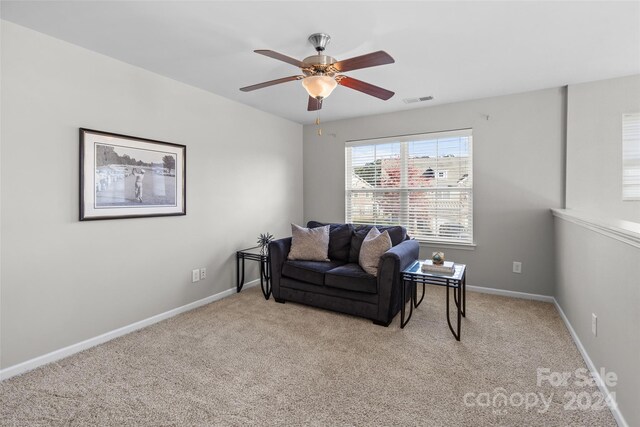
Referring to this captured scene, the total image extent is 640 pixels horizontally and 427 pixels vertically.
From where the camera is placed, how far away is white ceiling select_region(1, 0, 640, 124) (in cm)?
197

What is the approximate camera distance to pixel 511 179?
366 cm

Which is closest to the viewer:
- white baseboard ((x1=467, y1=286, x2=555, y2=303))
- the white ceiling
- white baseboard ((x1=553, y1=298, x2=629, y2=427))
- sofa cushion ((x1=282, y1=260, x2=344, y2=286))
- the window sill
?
white baseboard ((x1=553, y1=298, x2=629, y2=427))

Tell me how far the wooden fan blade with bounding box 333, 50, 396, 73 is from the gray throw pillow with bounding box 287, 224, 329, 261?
1.95 metres

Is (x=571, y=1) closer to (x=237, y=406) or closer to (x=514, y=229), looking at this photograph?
(x=514, y=229)

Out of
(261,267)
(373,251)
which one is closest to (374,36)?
(373,251)

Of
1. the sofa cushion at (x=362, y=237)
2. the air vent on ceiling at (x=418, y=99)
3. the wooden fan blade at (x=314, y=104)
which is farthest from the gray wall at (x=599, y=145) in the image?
the wooden fan blade at (x=314, y=104)

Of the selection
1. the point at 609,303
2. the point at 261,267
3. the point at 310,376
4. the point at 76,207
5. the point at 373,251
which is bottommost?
the point at 310,376

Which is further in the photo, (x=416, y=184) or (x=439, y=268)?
(x=416, y=184)

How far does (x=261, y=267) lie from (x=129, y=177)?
1.67 m

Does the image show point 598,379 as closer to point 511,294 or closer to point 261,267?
point 511,294

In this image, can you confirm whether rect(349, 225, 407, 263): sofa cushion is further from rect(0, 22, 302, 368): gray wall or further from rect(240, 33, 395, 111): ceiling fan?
rect(240, 33, 395, 111): ceiling fan

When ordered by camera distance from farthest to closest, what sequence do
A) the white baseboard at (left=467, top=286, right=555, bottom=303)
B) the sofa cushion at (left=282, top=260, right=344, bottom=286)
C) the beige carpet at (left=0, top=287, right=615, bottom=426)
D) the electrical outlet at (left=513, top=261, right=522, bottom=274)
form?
the electrical outlet at (left=513, top=261, right=522, bottom=274) → the white baseboard at (left=467, top=286, right=555, bottom=303) → the sofa cushion at (left=282, top=260, right=344, bottom=286) → the beige carpet at (left=0, top=287, right=615, bottom=426)

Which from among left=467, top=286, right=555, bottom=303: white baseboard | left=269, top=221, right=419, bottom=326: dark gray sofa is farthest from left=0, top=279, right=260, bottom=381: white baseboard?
left=467, top=286, right=555, bottom=303: white baseboard

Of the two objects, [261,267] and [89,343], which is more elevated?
[261,267]
